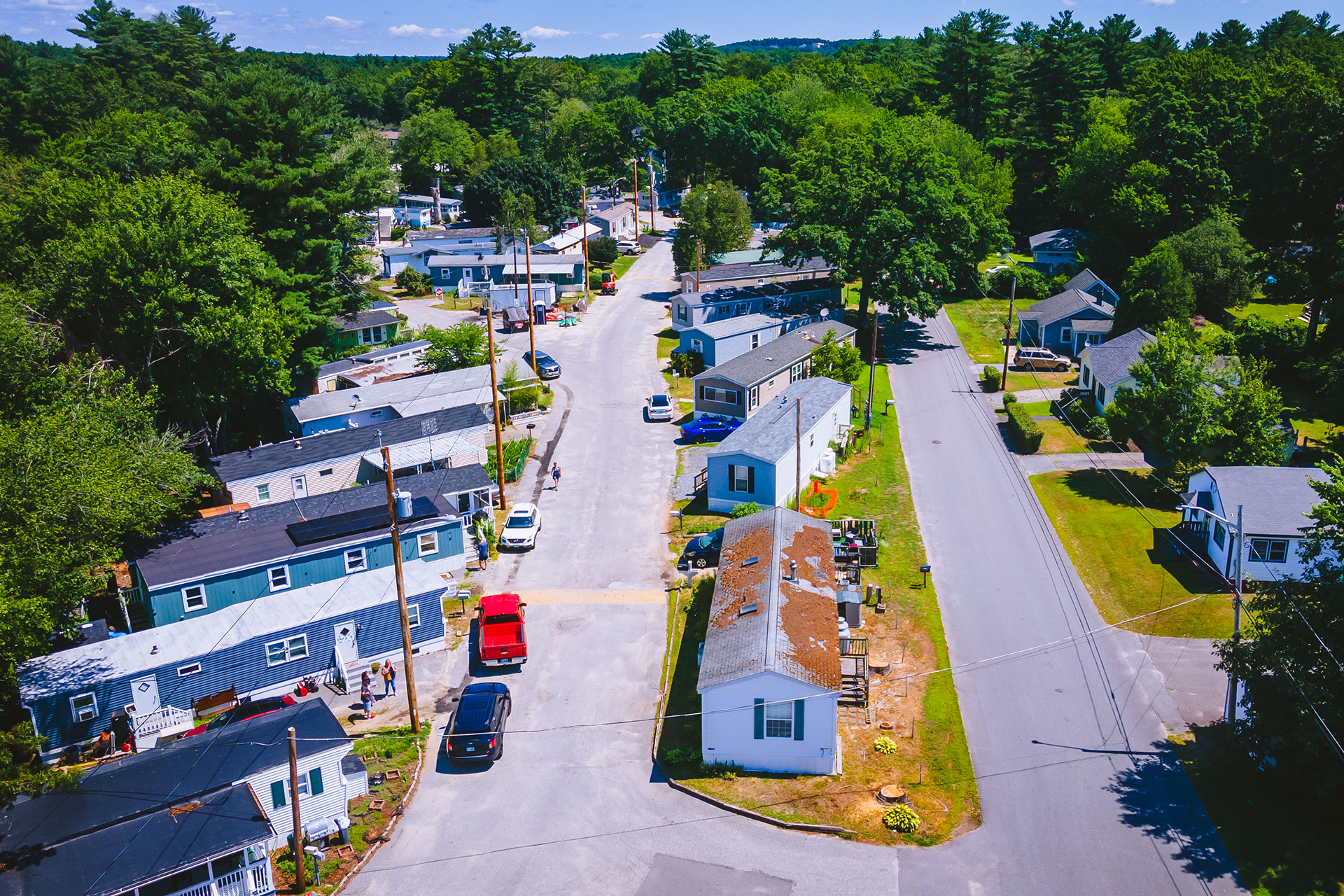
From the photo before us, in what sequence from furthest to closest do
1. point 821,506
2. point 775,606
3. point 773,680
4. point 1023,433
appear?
point 1023,433
point 821,506
point 775,606
point 773,680

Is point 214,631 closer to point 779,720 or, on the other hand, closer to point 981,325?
point 779,720

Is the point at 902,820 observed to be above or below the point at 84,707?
below

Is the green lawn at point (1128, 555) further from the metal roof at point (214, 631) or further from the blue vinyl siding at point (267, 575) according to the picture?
the blue vinyl siding at point (267, 575)

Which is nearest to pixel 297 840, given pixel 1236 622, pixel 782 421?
pixel 1236 622

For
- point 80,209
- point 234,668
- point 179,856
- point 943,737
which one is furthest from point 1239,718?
point 80,209

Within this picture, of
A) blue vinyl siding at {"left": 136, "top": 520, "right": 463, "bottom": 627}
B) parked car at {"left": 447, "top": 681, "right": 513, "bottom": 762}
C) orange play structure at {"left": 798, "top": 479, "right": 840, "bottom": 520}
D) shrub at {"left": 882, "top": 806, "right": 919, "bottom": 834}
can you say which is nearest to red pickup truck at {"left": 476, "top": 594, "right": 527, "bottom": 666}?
parked car at {"left": 447, "top": 681, "right": 513, "bottom": 762}

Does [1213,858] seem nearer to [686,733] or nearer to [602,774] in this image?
[686,733]

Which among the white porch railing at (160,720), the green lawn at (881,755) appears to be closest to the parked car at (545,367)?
the green lawn at (881,755)

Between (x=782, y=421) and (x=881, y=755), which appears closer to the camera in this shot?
(x=881, y=755)
